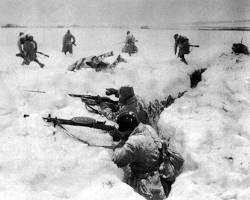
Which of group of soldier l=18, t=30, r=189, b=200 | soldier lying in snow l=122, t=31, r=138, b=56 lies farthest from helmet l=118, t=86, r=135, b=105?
soldier lying in snow l=122, t=31, r=138, b=56

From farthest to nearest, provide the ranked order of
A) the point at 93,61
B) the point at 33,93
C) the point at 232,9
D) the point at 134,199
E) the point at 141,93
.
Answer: the point at 232,9
the point at 93,61
the point at 141,93
the point at 33,93
the point at 134,199

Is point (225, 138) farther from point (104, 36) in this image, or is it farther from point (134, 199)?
point (104, 36)

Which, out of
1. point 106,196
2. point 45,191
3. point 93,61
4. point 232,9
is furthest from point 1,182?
point 232,9

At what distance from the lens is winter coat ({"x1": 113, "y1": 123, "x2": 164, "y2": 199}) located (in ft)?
14.5

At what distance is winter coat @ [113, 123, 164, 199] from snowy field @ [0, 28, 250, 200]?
0.87 ft

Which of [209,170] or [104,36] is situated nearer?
[209,170]

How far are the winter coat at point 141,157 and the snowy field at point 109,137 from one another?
27 centimetres

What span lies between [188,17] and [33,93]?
24.7m

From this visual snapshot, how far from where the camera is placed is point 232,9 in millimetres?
27922

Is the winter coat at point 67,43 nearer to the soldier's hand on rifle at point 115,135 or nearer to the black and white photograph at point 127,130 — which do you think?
the black and white photograph at point 127,130

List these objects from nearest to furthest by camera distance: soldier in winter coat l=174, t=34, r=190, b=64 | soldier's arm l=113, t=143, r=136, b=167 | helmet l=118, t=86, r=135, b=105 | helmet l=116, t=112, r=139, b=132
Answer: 1. soldier's arm l=113, t=143, r=136, b=167
2. helmet l=116, t=112, r=139, b=132
3. helmet l=118, t=86, r=135, b=105
4. soldier in winter coat l=174, t=34, r=190, b=64

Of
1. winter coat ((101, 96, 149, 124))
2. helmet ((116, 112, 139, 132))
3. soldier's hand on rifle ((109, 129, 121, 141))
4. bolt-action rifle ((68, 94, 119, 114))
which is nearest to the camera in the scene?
helmet ((116, 112, 139, 132))

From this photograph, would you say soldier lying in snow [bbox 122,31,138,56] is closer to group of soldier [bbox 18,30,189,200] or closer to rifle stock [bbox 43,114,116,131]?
rifle stock [bbox 43,114,116,131]

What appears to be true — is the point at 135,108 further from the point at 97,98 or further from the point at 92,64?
the point at 92,64
